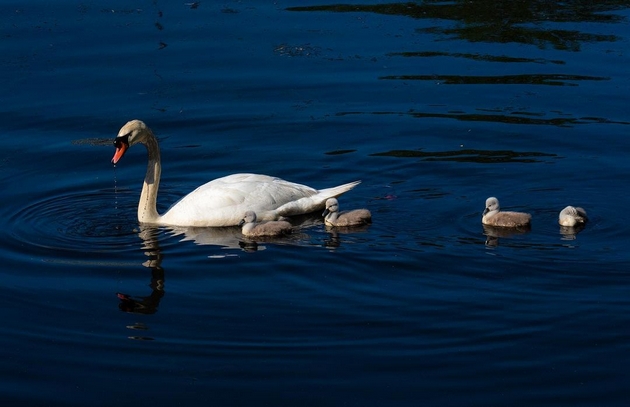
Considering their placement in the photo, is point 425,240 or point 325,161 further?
point 325,161

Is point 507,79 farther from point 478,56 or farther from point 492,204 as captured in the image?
point 492,204

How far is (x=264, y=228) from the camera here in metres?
12.2

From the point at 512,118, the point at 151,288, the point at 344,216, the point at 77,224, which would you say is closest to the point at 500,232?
the point at 344,216

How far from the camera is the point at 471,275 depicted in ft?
35.6

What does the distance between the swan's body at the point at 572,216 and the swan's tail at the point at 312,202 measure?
2327 mm

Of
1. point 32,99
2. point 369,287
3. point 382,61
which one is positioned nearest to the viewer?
point 369,287

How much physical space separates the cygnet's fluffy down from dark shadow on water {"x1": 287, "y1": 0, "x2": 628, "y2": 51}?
7.33 metres

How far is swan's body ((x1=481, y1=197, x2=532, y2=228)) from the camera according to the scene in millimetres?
11875

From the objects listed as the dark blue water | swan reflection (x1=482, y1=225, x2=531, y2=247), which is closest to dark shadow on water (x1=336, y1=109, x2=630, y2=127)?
the dark blue water

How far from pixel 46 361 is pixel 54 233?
10.2ft

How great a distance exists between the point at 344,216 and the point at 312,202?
31.7 inches

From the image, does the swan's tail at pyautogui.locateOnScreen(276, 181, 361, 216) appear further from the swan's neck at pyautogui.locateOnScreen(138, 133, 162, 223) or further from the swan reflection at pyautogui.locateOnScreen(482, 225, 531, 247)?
the swan reflection at pyautogui.locateOnScreen(482, 225, 531, 247)

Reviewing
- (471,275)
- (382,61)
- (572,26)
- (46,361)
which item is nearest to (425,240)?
(471,275)

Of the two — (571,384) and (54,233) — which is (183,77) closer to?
(54,233)
